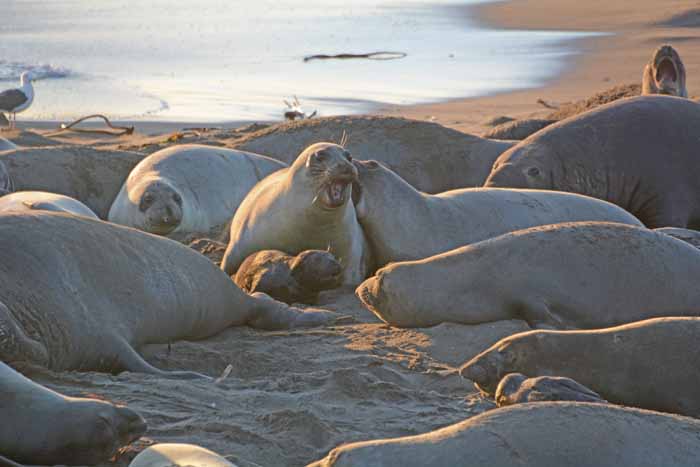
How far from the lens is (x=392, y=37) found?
2275 cm

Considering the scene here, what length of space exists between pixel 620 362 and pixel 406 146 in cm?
512

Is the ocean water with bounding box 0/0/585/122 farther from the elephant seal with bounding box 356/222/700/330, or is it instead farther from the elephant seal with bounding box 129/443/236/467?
the elephant seal with bounding box 129/443/236/467

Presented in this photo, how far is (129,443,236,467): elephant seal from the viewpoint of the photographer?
9.14ft

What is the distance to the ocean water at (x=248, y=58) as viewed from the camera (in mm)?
14930

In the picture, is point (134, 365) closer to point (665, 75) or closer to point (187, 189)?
point (187, 189)

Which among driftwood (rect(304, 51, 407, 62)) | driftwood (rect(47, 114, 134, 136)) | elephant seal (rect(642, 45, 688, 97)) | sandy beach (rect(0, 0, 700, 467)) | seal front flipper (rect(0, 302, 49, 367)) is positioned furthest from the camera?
driftwood (rect(304, 51, 407, 62))

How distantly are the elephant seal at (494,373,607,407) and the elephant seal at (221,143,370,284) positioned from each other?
2.17 m

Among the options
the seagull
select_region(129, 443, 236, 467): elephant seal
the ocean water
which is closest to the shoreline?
the ocean water

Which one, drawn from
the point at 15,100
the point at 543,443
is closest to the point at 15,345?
the point at 543,443

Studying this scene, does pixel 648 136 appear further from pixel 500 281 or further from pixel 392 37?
pixel 392 37

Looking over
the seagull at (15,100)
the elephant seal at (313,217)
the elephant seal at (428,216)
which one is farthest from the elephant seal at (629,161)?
the seagull at (15,100)

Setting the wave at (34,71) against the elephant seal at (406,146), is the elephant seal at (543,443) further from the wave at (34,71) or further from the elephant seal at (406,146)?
the wave at (34,71)

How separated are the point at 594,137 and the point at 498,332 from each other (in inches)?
135

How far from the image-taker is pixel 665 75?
32.3ft
